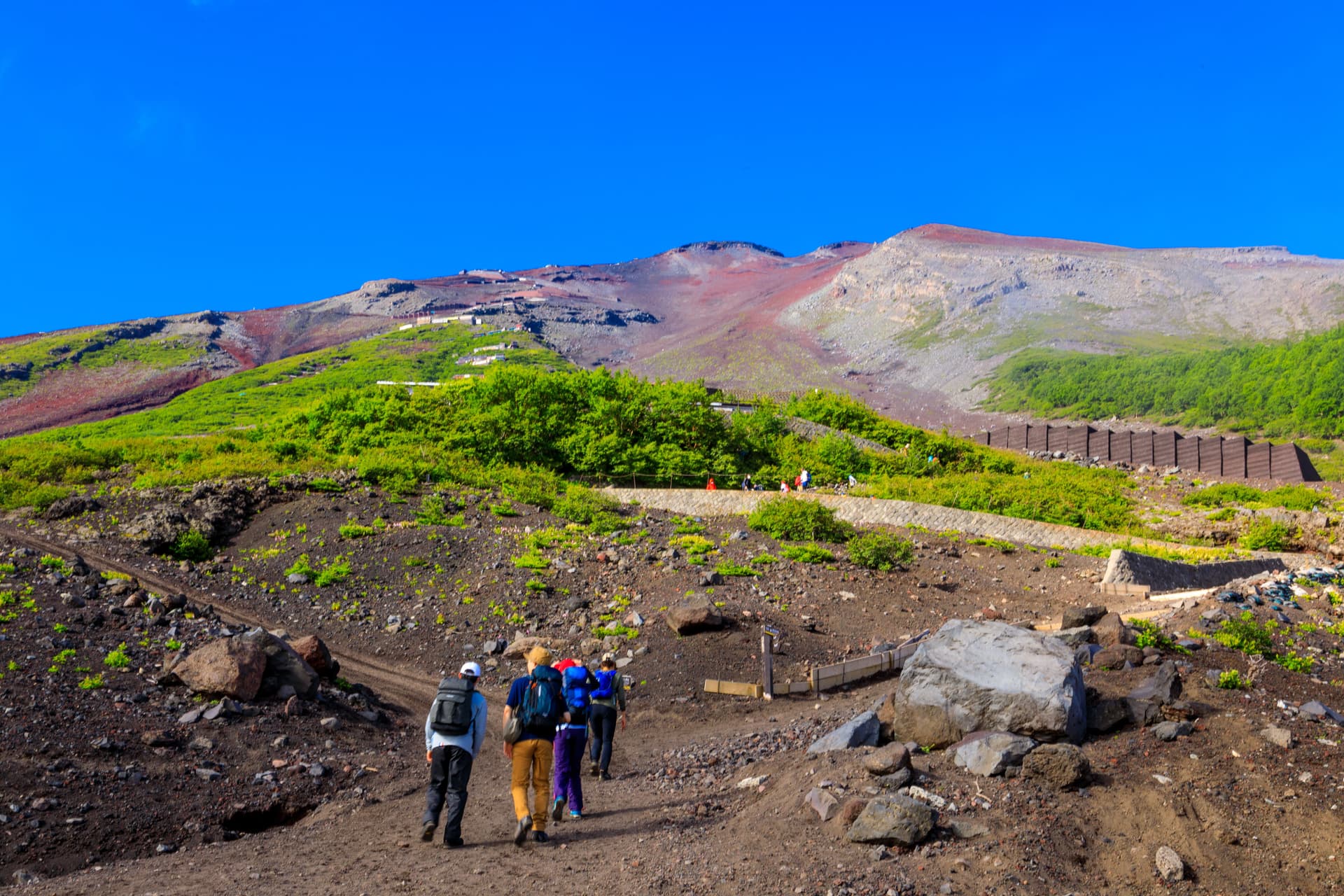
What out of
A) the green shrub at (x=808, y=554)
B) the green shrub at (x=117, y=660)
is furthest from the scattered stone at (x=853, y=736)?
the green shrub at (x=808, y=554)

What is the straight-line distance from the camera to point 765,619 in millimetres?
14875

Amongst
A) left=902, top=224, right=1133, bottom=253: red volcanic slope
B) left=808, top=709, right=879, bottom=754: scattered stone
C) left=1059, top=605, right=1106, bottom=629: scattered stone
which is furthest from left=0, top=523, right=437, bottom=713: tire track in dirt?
left=902, top=224, right=1133, bottom=253: red volcanic slope

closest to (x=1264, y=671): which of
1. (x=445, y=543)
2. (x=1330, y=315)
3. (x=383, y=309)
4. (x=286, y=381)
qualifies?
(x=445, y=543)

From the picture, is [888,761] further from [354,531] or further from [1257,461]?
[1257,461]

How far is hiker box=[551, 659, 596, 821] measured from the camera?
754cm

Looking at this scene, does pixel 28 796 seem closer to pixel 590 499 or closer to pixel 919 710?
pixel 919 710

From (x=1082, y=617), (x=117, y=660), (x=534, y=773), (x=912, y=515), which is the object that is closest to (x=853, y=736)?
(x=534, y=773)

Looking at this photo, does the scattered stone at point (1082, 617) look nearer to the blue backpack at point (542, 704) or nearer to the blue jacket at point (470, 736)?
the blue backpack at point (542, 704)

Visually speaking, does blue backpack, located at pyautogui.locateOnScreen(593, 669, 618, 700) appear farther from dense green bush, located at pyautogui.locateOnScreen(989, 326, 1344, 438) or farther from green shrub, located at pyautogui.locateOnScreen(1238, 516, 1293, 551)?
dense green bush, located at pyautogui.locateOnScreen(989, 326, 1344, 438)

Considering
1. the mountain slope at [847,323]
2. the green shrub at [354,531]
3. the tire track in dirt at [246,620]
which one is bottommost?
the tire track in dirt at [246,620]

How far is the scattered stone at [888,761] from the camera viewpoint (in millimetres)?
6723

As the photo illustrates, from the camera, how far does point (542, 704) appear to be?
7.00 metres

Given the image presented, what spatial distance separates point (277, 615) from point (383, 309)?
418 feet

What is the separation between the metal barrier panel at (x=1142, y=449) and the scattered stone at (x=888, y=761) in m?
40.4
